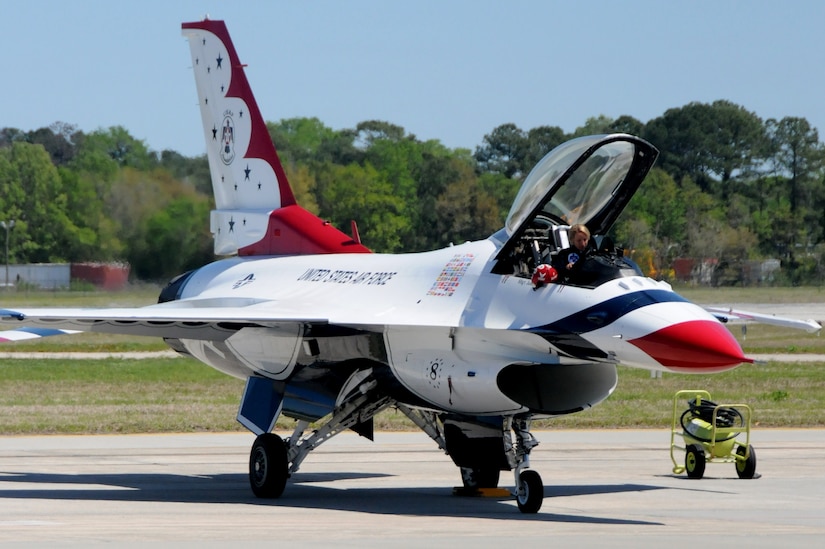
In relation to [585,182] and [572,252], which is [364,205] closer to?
[585,182]

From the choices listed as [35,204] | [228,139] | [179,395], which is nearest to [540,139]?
[35,204]

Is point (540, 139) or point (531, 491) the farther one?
point (540, 139)

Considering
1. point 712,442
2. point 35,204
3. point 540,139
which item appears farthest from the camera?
point 540,139

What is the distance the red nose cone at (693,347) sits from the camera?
1167 cm

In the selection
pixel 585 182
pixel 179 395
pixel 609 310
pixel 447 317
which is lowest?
pixel 179 395

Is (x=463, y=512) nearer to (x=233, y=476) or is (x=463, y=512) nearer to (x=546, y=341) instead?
(x=546, y=341)

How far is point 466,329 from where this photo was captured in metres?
13.5

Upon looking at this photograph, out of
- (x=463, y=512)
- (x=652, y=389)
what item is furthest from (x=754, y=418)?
(x=463, y=512)

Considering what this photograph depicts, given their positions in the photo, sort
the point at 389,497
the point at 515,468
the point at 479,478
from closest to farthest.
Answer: the point at 515,468
the point at 389,497
the point at 479,478

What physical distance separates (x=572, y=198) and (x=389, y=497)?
152 inches

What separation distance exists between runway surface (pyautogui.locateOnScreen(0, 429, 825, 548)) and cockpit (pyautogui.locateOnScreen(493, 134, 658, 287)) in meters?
2.53

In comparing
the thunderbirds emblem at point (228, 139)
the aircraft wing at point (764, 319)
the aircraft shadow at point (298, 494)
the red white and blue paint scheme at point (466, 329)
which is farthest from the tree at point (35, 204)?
the aircraft wing at point (764, 319)

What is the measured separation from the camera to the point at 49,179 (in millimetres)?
46906

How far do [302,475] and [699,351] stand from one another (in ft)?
23.1
